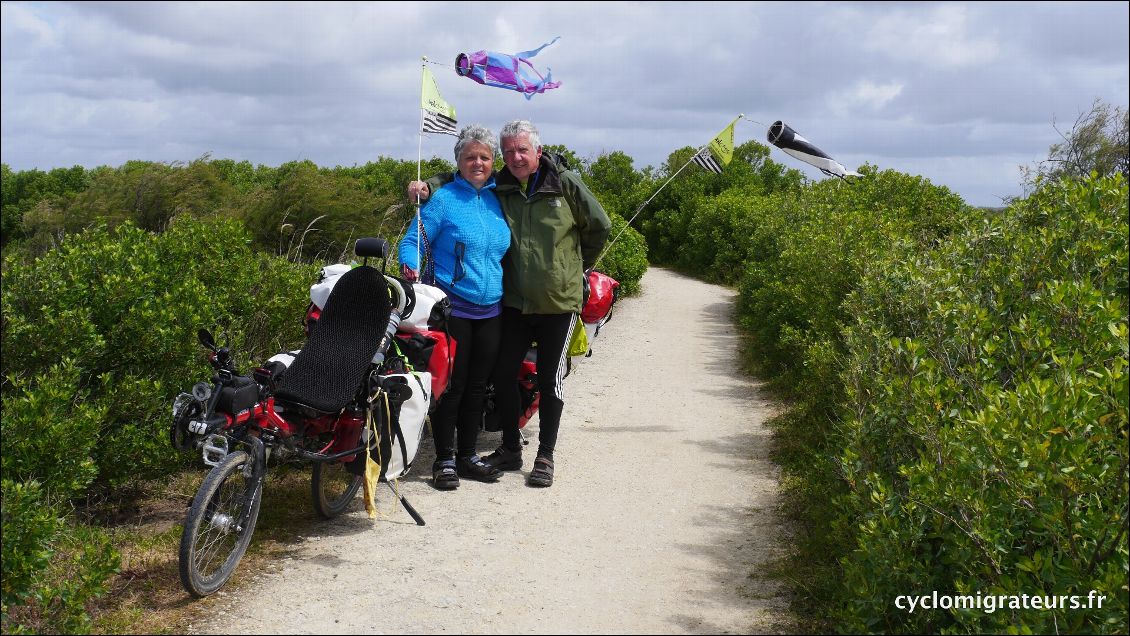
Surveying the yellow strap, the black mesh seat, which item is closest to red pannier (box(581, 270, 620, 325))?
the black mesh seat

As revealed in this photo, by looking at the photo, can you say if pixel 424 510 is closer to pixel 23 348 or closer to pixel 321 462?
pixel 321 462

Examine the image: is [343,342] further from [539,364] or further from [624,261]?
[624,261]

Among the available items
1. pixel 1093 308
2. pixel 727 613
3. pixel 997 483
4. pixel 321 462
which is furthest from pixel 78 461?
pixel 1093 308

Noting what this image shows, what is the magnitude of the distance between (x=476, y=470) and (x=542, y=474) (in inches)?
16.1

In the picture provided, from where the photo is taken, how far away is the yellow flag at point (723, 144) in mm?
11133

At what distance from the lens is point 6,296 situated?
457cm

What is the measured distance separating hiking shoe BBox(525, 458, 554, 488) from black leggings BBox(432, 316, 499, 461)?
1.37 feet

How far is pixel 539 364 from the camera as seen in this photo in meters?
5.74

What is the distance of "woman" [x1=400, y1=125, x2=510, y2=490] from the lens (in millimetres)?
5328

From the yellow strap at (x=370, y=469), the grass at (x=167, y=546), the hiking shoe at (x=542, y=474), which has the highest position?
the yellow strap at (x=370, y=469)

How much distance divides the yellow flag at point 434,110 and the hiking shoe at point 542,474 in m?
2.51

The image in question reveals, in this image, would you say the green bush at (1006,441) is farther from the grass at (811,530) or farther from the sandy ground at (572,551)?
the sandy ground at (572,551)

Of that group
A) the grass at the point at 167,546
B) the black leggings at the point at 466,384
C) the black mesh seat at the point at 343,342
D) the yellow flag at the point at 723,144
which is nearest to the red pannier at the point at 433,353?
the black leggings at the point at 466,384

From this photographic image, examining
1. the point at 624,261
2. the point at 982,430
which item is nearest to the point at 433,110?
the point at 982,430
